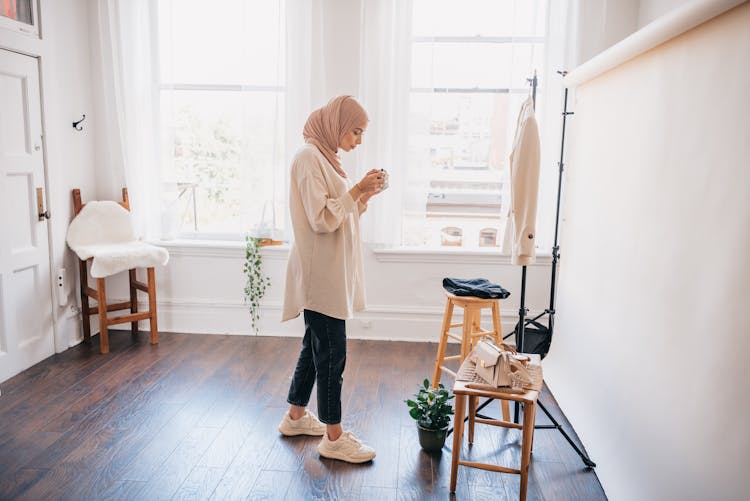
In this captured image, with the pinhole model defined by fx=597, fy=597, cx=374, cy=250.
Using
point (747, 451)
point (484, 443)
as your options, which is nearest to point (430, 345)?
point (484, 443)

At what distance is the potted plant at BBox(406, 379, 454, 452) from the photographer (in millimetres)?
2555

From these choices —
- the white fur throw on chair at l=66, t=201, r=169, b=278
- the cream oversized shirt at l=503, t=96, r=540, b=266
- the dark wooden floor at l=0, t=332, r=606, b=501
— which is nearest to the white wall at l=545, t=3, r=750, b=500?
the cream oversized shirt at l=503, t=96, r=540, b=266

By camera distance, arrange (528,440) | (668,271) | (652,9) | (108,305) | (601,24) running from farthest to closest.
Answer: (108,305)
(601,24)
(652,9)
(528,440)
(668,271)

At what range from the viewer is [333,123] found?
2357 millimetres

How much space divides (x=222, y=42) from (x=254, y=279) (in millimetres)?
1634

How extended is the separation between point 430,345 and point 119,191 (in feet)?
7.98

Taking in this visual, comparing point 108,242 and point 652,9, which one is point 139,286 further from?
point 652,9

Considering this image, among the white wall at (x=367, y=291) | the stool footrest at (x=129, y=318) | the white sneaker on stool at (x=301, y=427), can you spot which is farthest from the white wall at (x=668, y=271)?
the stool footrest at (x=129, y=318)

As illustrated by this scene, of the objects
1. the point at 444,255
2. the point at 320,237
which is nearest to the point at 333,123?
the point at 320,237

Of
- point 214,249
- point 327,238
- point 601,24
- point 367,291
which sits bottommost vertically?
point 367,291

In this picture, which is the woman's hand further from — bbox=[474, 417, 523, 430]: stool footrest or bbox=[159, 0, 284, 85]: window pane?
bbox=[159, 0, 284, 85]: window pane

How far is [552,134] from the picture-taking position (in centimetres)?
383

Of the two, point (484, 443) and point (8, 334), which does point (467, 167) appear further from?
point (8, 334)

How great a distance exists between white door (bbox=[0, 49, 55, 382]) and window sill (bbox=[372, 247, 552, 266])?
211 cm
